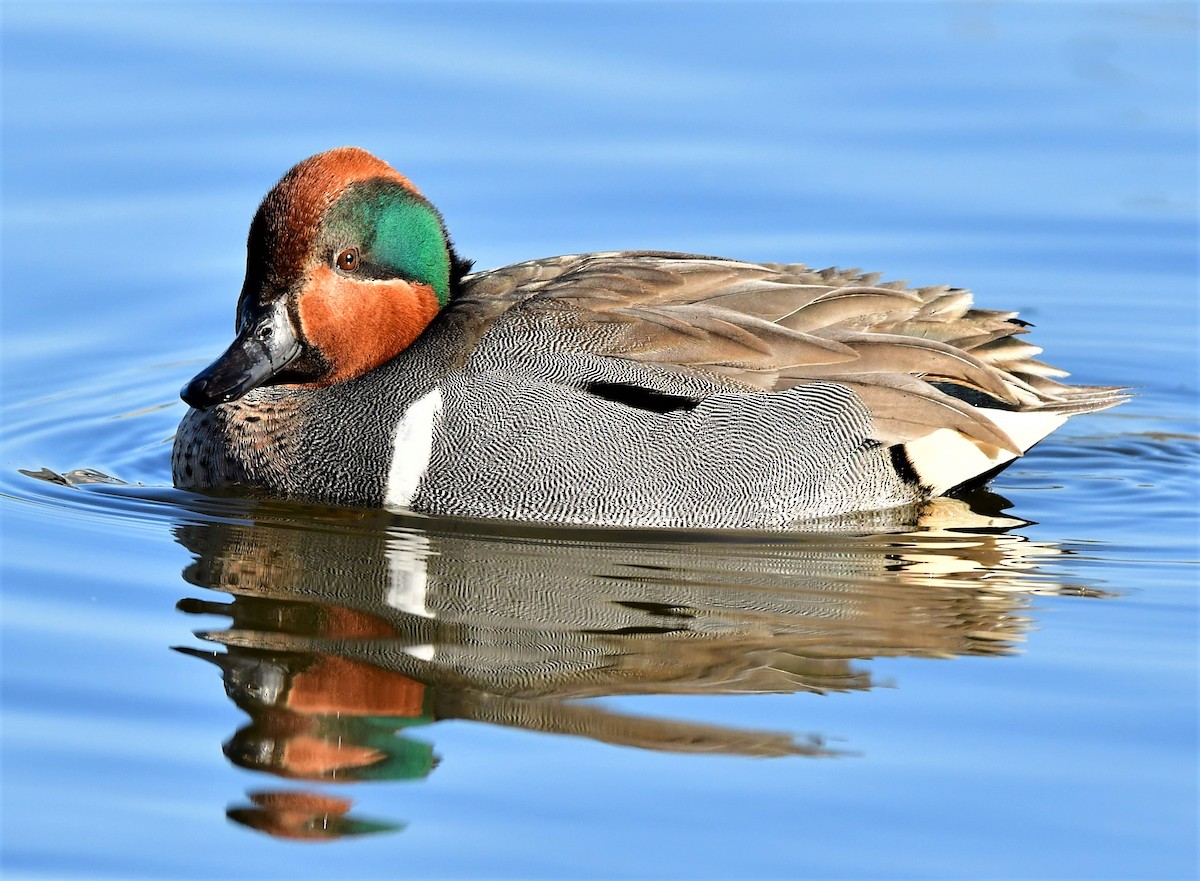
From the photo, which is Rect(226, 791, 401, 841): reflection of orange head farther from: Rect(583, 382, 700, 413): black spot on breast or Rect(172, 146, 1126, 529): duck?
Rect(583, 382, 700, 413): black spot on breast

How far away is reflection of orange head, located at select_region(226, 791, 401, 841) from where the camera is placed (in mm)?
5332

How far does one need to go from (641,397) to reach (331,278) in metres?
1.36

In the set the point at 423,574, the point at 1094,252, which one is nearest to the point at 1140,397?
the point at 1094,252

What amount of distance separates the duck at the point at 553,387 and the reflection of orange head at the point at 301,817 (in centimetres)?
228

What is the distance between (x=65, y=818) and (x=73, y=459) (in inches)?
136

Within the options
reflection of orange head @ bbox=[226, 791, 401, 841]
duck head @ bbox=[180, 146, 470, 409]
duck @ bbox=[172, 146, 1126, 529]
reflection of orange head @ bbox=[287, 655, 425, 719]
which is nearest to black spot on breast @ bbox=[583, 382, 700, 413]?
duck @ bbox=[172, 146, 1126, 529]

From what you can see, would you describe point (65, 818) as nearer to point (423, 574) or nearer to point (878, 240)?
point (423, 574)

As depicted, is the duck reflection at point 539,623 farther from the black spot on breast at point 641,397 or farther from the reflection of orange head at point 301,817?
the black spot on breast at point 641,397

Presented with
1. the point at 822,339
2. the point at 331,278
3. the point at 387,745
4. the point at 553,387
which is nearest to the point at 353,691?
the point at 387,745

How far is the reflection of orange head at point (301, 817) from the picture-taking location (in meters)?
5.33

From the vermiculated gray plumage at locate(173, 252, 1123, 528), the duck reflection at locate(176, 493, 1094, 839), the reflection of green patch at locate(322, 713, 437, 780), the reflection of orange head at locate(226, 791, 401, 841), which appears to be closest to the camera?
the reflection of orange head at locate(226, 791, 401, 841)

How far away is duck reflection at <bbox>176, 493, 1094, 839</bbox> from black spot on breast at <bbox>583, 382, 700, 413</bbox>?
1.74ft

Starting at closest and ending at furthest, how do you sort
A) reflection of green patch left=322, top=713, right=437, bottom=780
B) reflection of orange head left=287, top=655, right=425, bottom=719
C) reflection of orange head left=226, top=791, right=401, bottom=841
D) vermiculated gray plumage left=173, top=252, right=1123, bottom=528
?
reflection of orange head left=226, top=791, right=401, bottom=841 < reflection of green patch left=322, top=713, right=437, bottom=780 < reflection of orange head left=287, top=655, right=425, bottom=719 < vermiculated gray plumage left=173, top=252, right=1123, bottom=528

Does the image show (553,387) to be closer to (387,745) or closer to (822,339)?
(822,339)
